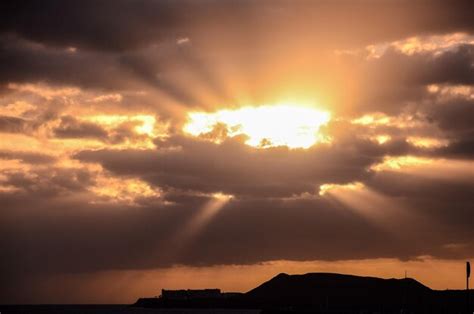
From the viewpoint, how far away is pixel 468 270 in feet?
483
